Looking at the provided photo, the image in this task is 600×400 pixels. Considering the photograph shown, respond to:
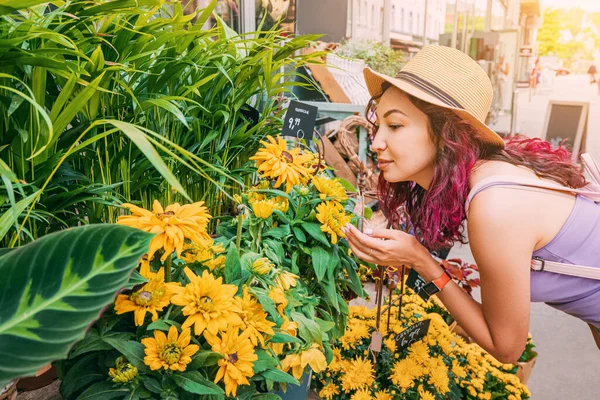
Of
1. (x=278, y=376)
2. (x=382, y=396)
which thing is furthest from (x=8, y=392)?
(x=382, y=396)

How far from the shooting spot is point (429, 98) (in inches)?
40.5

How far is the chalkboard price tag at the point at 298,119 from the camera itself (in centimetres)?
121

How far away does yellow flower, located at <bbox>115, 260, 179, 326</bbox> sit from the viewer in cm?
63

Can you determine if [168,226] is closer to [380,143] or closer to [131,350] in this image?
[131,350]

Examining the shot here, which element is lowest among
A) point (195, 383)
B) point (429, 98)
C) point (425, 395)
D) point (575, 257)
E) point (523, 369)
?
point (523, 369)

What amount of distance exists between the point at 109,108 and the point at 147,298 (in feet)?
1.36

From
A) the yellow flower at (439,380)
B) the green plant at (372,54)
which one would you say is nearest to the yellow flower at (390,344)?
the yellow flower at (439,380)

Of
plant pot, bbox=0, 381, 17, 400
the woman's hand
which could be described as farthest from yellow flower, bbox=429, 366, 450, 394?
plant pot, bbox=0, 381, 17, 400

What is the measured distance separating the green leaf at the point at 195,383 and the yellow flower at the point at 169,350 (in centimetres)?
2

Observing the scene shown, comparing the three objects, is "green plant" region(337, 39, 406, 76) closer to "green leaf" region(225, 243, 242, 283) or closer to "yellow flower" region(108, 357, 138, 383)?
"green leaf" region(225, 243, 242, 283)

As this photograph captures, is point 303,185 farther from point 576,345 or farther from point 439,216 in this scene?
point 576,345

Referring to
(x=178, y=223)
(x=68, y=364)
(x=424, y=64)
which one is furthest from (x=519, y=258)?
(x=68, y=364)

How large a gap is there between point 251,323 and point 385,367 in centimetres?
75

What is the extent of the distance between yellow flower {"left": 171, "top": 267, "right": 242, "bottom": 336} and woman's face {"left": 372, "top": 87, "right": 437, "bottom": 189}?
0.62 metres
